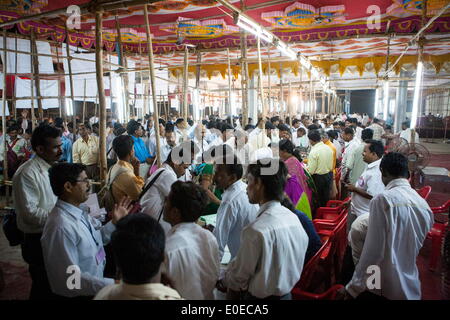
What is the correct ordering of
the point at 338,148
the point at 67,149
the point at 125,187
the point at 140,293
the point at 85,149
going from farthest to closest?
1. the point at 338,148
2. the point at 67,149
3. the point at 85,149
4. the point at 125,187
5. the point at 140,293

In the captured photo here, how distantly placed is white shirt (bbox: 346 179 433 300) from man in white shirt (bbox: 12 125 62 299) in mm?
2365

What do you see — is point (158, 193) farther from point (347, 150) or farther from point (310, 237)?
point (347, 150)

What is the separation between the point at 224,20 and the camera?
6.51 m

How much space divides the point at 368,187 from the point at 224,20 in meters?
4.71

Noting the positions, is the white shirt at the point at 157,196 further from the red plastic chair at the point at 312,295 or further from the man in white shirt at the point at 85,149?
the man in white shirt at the point at 85,149

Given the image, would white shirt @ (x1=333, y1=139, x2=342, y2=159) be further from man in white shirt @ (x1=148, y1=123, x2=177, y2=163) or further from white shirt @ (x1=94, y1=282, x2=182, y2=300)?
white shirt @ (x1=94, y1=282, x2=182, y2=300)

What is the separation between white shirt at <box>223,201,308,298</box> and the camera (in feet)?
5.57

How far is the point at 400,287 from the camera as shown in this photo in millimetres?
2242

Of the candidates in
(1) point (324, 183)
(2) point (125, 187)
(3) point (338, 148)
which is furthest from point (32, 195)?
(3) point (338, 148)

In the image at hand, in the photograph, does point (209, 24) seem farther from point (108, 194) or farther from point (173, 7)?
point (108, 194)

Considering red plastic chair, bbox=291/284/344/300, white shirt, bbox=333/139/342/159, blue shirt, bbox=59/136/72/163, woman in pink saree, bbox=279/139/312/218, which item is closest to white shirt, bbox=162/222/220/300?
red plastic chair, bbox=291/284/344/300

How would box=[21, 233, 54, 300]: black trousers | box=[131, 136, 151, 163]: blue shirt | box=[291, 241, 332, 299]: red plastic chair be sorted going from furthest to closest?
box=[131, 136, 151, 163]: blue shirt
box=[291, 241, 332, 299]: red plastic chair
box=[21, 233, 54, 300]: black trousers

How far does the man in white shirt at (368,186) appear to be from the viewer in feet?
11.8
